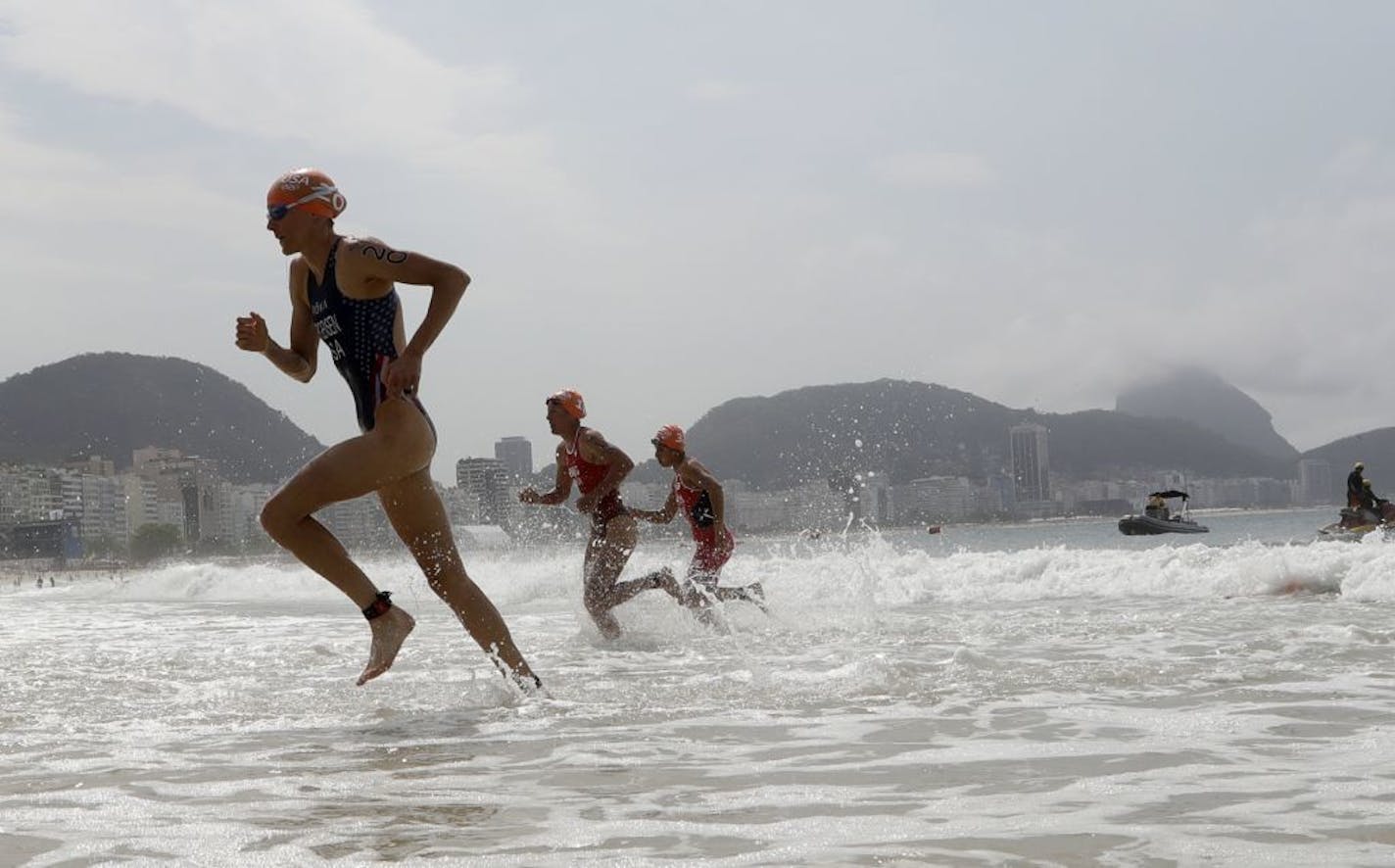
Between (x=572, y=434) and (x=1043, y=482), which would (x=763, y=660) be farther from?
(x=1043, y=482)

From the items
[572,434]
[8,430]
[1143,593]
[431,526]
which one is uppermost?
[8,430]

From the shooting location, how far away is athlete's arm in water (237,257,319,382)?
17.0 feet

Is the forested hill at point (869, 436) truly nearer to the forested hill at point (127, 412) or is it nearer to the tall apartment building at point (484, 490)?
the forested hill at point (127, 412)

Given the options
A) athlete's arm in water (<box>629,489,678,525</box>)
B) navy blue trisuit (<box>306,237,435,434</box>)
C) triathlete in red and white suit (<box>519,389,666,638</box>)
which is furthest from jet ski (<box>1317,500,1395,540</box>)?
navy blue trisuit (<box>306,237,435,434</box>)

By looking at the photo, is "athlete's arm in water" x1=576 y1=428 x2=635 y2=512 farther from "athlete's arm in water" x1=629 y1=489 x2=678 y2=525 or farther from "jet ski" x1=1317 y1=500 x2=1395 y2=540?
"jet ski" x1=1317 y1=500 x2=1395 y2=540

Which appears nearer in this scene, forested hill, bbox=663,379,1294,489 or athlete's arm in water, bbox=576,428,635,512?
athlete's arm in water, bbox=576,428,635,512

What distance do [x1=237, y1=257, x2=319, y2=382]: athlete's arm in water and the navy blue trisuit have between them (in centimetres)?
19

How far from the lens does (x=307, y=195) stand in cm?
497

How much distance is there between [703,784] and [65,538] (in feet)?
399

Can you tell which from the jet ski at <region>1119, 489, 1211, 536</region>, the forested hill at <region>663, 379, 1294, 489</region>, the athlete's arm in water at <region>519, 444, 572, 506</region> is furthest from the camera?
the forested hill at <region>663, 379, 1294, 489</region>

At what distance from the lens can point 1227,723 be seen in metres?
4.14

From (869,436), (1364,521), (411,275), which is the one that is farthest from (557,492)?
(869,436)

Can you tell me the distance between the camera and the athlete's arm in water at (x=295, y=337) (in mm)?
5168

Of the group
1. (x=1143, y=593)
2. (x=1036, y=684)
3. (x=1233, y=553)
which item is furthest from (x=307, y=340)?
(x=1233, y=553)
